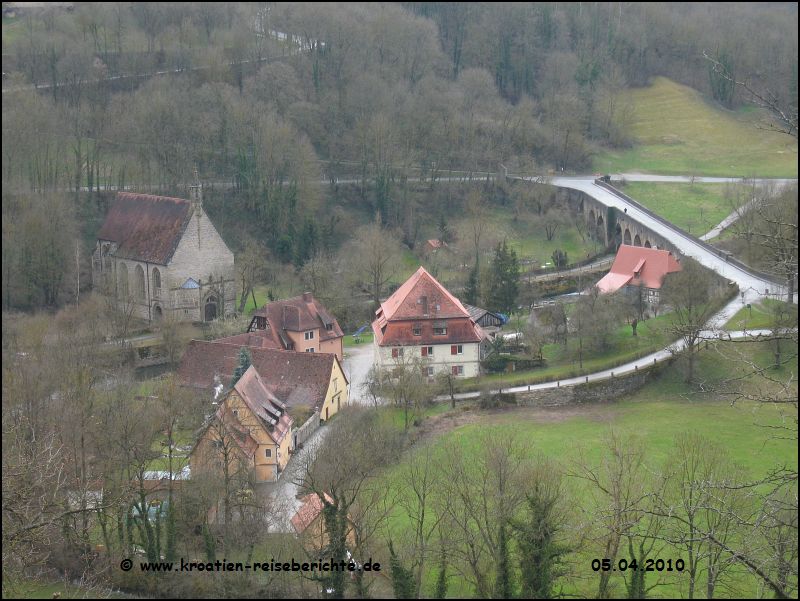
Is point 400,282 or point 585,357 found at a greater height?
point 400,282

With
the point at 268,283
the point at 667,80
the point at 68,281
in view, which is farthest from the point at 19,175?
the point at 667,80

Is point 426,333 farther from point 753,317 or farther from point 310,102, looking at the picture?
point 310,102

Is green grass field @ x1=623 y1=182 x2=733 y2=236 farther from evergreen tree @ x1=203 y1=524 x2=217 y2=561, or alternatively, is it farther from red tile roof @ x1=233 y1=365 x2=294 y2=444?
evergreen tree @ x1=203 y1=524 x2=217 y2=561

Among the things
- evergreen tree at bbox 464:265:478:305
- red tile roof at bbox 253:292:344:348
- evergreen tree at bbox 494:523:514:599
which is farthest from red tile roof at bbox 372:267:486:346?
evergreen tree at bbox 494:523:514:599

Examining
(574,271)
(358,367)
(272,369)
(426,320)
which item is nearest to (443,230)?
(574,271)

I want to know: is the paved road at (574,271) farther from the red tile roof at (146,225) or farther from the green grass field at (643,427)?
the red tile roof at (146,225)

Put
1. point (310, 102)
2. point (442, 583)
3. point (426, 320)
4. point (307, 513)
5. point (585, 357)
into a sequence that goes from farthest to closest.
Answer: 1. point (310, 102)
2. point (585, 357)
3. point (426, 320)
4. point (307, 513)
5. point (442, 583)

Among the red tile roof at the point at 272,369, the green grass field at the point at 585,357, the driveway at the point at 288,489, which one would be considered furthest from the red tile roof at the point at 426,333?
the driveway at the point at 288,489
